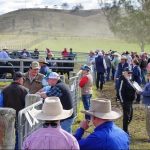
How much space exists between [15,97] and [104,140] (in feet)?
11.4

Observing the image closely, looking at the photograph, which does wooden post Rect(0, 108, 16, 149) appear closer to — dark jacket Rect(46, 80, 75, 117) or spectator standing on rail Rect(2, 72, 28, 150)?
spectator standing on rail Rect(2, 72, 28, 150)

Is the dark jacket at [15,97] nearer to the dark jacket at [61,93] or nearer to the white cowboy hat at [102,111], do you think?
the dark jacket at [61,93]

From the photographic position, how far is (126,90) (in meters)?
11.5

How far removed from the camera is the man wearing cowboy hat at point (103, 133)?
207 inches

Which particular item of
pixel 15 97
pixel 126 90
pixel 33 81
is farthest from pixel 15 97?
pixel 126 90

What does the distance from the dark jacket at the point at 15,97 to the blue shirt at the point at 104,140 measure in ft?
10.4

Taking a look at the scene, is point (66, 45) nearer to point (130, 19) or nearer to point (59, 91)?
point (130, 19)

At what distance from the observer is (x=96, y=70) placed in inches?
881

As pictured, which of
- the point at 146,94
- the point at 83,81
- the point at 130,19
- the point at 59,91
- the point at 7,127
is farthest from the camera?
the point at 130,19

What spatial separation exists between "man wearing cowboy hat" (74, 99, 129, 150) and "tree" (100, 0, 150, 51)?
56.5 m

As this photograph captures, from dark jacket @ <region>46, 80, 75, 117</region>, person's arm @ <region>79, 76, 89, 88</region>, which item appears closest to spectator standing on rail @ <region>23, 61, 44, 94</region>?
dark jacket @ <region>46, 80, 75, 117</region>

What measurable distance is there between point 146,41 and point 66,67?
187 feet

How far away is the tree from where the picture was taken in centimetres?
6760

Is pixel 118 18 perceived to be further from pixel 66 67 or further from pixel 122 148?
pixel 122 148
